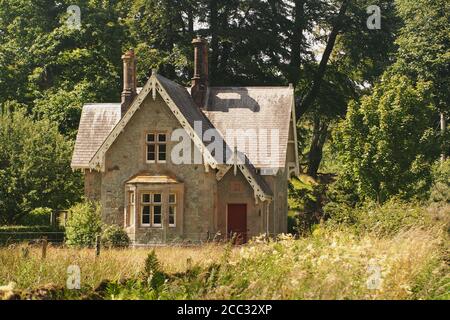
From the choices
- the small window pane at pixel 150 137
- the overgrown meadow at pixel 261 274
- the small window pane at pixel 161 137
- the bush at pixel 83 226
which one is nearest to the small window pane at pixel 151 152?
the small window pane at pixel 150 137

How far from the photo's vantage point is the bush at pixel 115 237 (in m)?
35.9

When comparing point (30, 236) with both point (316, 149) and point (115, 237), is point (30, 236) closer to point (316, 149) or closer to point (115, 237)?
point (115, 237)

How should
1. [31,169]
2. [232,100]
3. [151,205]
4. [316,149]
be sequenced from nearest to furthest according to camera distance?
[151,205] → [31,169] → [232,100] → [316,149]

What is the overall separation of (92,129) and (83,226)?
6315mm

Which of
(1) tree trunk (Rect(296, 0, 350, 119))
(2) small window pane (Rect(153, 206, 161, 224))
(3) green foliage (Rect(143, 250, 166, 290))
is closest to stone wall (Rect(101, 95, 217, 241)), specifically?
(2) small window pane (Rect(153, 206, 161, 224))

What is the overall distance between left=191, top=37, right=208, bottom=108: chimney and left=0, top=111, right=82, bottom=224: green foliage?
6.94m

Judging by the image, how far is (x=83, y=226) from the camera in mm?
35500

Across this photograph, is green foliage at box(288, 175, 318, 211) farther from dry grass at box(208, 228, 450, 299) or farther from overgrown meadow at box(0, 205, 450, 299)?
dry grass at box(208, 228, 450, 299)

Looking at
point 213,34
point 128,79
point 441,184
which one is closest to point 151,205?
point 128,79

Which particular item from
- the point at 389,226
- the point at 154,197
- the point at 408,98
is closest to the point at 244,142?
the point at 154,197

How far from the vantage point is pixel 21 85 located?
5181 centimetres

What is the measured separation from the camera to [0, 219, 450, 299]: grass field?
14.5 metres
